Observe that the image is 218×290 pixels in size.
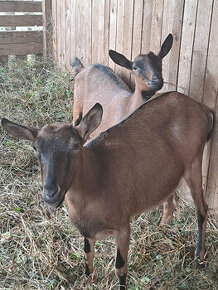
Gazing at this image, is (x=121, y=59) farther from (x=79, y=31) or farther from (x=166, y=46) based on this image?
(x=79, y=31)

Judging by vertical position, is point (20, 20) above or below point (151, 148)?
above

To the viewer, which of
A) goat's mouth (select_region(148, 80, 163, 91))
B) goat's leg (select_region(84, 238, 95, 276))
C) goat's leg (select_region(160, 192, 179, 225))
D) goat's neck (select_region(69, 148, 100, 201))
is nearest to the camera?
goat's neck (select_region(69, 148, 100, 201))

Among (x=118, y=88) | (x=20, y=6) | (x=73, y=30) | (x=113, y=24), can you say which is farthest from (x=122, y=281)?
(x=20, y=6)

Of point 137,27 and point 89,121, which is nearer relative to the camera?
point 89,121

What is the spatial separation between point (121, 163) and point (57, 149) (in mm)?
699

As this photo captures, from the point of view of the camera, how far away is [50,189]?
2.12m

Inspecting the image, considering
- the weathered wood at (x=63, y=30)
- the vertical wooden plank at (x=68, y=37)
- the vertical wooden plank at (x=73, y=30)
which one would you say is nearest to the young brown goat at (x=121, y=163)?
the vertical wooden plank at (x=73, y=30)

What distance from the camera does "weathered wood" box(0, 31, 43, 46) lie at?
7508 millimetres

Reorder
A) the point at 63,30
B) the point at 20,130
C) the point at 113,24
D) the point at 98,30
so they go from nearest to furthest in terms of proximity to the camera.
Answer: the point at 20,130 → the point at 113,24 → the point at 98,30 → the point at 63,30

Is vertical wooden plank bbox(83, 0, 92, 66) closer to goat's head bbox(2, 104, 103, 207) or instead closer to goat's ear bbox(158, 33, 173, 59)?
goat's ear bbox(158, 33, 173, 59)

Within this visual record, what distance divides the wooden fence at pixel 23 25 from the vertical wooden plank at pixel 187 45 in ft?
15.2

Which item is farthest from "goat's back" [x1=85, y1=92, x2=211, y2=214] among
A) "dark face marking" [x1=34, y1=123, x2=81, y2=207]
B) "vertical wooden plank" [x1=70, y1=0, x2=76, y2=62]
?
"vertical wooden plank" [x1=70, y1=0, x2=76, y2=62]

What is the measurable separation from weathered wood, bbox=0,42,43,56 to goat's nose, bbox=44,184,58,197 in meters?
Result: 6.17

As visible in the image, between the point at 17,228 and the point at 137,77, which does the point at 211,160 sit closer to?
the point at 137,77
